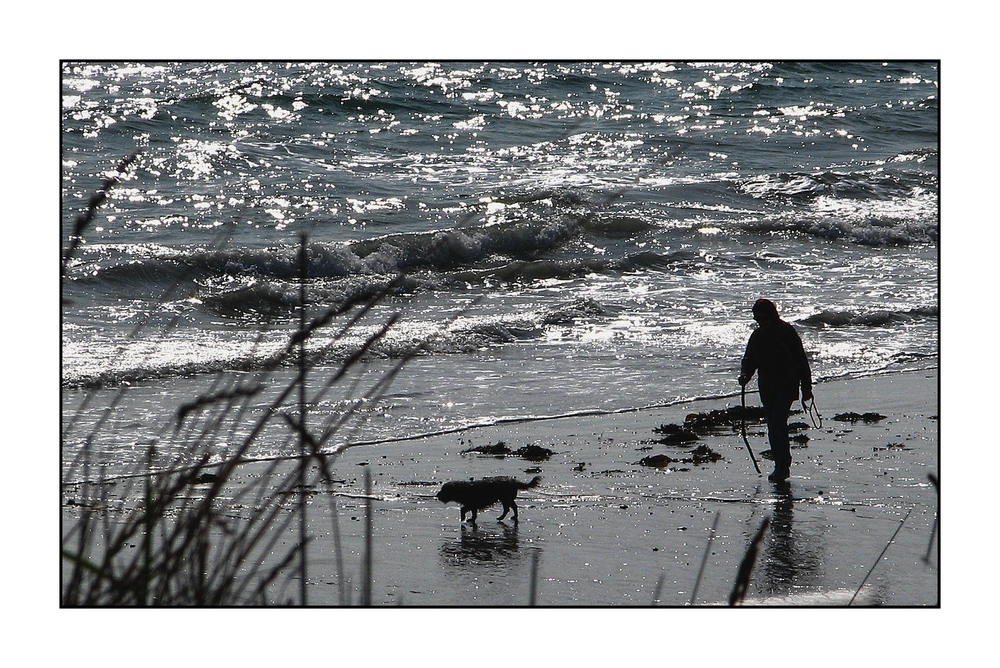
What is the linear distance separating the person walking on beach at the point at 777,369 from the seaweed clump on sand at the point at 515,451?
1483 millimetres

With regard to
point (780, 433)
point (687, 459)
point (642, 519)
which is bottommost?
point (642, 519)

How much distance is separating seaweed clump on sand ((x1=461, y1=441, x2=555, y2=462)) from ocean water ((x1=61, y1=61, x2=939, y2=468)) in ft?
2.01

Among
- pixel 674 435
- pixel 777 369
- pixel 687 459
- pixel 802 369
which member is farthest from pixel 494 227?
pixel 802 369

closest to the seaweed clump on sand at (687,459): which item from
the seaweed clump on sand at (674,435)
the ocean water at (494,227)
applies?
the seaweed clump on sand at (674,435)

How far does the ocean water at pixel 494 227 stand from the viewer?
6.92m

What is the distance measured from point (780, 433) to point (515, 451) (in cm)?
179

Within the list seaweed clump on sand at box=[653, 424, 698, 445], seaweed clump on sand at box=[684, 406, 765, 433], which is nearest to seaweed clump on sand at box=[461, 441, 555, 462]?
seaweed clump on sand at box=[653, 424, 698, 445]

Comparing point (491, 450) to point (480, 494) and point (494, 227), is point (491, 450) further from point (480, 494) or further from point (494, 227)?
point (494, 227)

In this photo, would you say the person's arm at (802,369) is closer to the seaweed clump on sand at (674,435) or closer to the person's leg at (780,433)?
the person's leg at (780,433)

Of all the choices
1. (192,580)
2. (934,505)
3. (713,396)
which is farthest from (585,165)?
(192,580)

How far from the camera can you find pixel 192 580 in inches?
91.4

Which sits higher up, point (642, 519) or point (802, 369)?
point (802, 369)

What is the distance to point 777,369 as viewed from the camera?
21.9 feet

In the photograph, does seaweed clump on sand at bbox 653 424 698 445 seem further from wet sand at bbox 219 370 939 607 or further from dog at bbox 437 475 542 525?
dog at bbox 437 475 542 525
